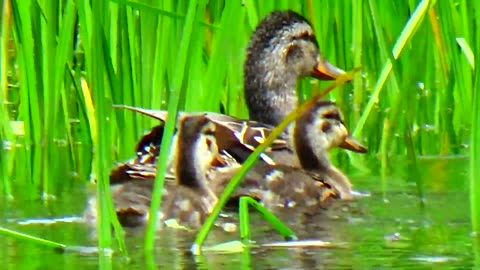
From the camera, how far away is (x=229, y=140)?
222 inches

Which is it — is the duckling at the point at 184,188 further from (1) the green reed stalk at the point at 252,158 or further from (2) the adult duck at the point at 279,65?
(2) the adult duck at the point at 279,65

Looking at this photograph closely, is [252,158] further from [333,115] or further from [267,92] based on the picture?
[267,92]

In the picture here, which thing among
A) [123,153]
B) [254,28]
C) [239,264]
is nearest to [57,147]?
[123,153]

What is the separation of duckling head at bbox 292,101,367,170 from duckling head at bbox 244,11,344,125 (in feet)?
1.59

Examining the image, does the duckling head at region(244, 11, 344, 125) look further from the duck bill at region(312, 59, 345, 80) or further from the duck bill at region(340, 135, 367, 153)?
the duck bill at region(340, 135, 367, 153)

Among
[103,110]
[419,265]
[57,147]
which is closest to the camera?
[103,110]

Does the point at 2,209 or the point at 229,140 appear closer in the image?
the point at 2,209

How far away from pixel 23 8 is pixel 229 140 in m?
0.93

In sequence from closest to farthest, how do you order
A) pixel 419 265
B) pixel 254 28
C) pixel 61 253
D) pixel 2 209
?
pixel 419 265
pixel 61 253
pixel 2 209
pixel 254 28

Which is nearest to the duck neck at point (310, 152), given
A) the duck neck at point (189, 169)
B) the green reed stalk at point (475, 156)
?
the duck neck at point (189, 169)

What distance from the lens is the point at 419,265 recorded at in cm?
382

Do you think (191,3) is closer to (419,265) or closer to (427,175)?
(419,265)

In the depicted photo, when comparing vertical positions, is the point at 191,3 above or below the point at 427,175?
above

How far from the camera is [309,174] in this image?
5.77m
